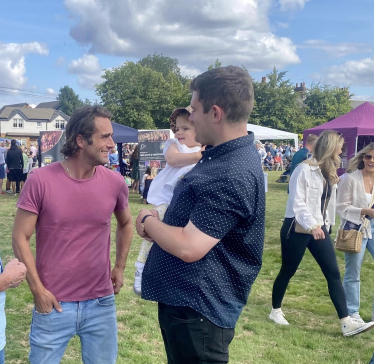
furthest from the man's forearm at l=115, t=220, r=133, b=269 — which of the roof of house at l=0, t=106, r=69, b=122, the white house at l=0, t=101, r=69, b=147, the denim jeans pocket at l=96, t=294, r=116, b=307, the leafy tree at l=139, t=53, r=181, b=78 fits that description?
the roof of house at l=0, t=106, r=69, b=122

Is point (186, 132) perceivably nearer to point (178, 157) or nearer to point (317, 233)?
point (178, 157)

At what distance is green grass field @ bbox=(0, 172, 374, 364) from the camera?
4.17 metres

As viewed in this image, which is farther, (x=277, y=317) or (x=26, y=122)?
(x=26, y=122)

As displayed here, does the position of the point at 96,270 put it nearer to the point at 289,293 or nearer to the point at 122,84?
the point at 289,293

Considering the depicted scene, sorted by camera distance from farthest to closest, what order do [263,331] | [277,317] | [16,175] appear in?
1. [16,175]
2. [277,317]
3. [263,331]

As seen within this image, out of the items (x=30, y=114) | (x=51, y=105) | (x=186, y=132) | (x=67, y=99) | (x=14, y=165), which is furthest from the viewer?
(x=51, y=105)

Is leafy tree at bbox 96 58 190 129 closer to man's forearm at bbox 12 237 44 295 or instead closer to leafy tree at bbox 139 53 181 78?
leafy tree at bbox 139 53 181 78

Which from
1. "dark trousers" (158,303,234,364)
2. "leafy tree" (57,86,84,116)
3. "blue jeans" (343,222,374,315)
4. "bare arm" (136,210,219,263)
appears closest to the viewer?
"bare arm" (136,210,219,263)

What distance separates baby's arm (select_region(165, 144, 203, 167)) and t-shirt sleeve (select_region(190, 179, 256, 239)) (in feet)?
3.40

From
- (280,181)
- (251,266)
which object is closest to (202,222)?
(251,266)

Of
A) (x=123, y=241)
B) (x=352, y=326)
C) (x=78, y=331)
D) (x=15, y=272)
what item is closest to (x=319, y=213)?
(x=352, y=326)

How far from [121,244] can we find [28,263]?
2.27 feet

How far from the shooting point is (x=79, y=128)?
2.46 m

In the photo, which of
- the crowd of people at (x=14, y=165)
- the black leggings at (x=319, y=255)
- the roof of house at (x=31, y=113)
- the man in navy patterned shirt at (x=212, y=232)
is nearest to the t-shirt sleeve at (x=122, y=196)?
the man in navy patterned shirt at (x=212, y=232)
